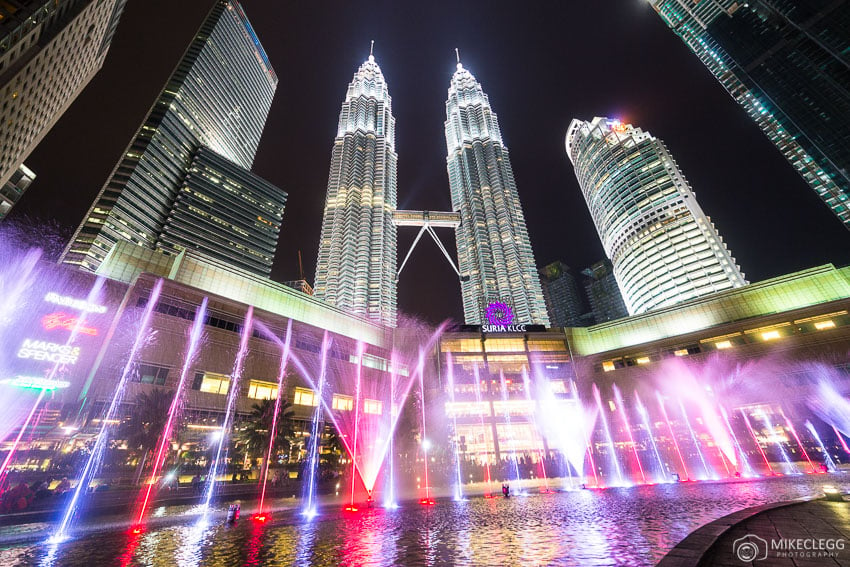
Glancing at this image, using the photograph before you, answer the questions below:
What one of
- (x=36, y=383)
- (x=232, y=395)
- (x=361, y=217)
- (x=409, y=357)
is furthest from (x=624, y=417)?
(x=361, y=217)

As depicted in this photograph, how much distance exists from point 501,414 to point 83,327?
60.8 metres

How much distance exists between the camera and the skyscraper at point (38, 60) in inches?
1261

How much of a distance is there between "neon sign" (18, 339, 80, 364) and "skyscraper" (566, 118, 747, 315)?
140 m

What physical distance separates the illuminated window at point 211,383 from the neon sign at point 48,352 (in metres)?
11.9

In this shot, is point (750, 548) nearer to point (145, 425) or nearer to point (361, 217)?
point (145, 425)

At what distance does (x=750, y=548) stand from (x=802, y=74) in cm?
13867

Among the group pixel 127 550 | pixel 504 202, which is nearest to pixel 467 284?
pixel 504 202

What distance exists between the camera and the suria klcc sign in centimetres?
6764

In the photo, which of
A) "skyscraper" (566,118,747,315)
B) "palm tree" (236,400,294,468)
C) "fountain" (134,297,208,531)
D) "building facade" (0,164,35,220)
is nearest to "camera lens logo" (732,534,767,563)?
"fountain" (134,297,208,531)

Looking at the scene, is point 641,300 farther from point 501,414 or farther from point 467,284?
point 501,414

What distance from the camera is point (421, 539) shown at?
38.3 feet

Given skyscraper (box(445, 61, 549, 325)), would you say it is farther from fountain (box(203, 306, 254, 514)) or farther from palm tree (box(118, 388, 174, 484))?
palm tree (box(118, 388, 174, 484))

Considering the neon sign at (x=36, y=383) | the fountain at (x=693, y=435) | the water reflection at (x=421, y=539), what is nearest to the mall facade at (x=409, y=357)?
the neon sign at (x=36, y=383)

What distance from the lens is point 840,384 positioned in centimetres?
4562
